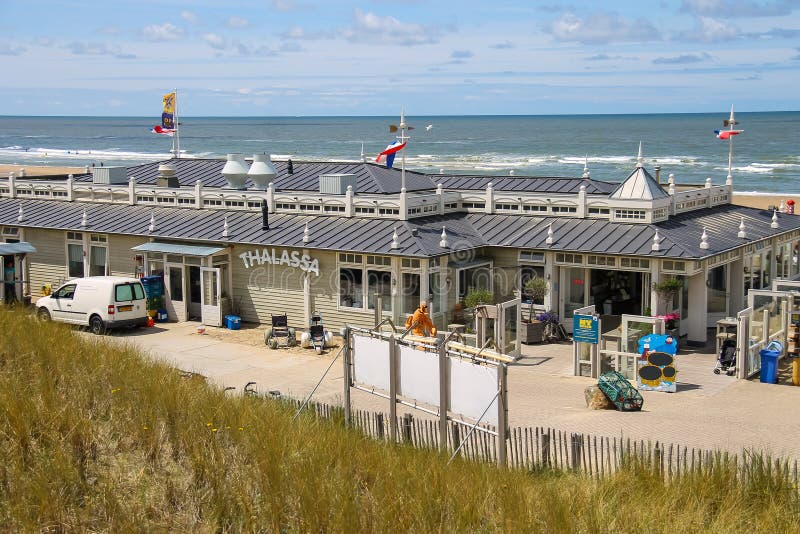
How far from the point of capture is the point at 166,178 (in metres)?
32.9

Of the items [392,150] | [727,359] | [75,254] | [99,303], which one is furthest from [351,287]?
[75,254]

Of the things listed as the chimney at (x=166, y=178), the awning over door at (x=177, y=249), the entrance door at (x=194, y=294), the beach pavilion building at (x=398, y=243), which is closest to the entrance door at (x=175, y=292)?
the beach pavilion building at (x=398, y=243)

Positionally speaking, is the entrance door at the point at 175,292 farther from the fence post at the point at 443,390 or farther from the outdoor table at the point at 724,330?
the fence post at the point at 443,390

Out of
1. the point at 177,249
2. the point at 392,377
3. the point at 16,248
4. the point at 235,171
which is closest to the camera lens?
the point at 392,377

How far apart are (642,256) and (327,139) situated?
505 ft

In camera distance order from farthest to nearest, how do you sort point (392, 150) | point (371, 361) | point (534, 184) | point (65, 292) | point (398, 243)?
point (534, 184)
point (392, 150)
point (65, 292)
point (398, 243)
point (371, 361)

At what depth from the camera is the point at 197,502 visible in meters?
10.1

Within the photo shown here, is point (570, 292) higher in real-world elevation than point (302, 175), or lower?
lower

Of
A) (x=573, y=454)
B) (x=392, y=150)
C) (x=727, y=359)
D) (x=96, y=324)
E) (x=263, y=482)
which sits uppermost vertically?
(x=392, y=150)

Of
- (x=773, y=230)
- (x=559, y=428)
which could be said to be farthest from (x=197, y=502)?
(x=773, y=230)

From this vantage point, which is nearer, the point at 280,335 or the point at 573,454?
the point at 573,454

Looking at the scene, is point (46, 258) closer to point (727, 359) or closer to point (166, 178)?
point (166, 178)

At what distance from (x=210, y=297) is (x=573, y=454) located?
16.3m

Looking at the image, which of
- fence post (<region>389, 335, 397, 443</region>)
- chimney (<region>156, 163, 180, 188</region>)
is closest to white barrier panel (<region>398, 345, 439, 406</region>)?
fence post (<region>389, 335, 397, 443</region>)
